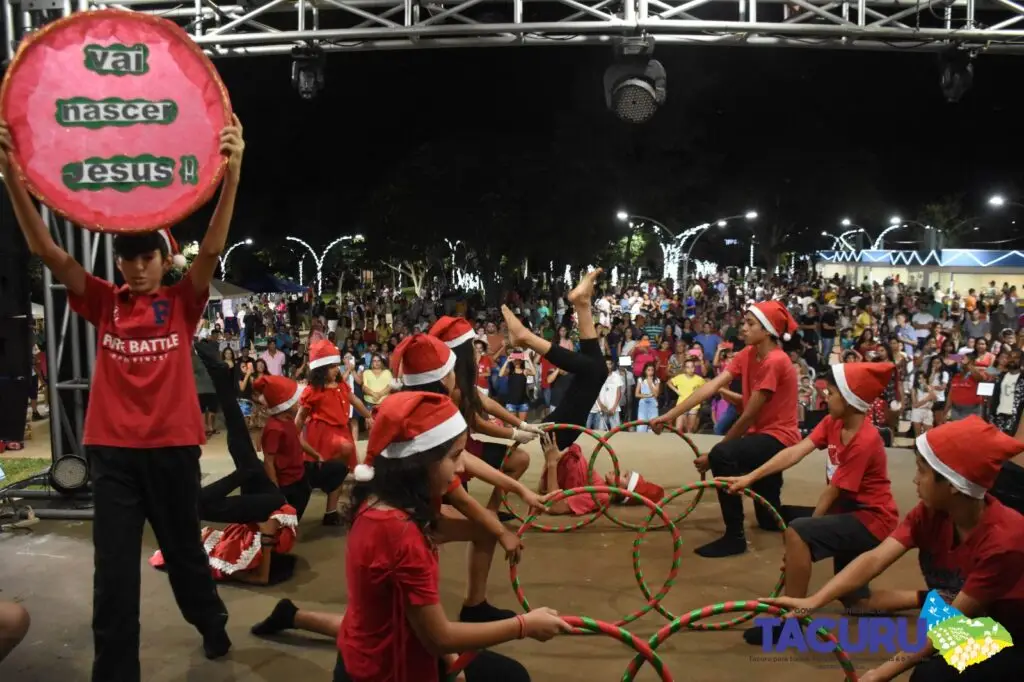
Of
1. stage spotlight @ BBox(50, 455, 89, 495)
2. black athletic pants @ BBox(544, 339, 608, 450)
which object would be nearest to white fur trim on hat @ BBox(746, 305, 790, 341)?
black athletic pants @ BBox(544, 339, 608, 450)

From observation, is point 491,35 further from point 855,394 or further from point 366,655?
point 366,655

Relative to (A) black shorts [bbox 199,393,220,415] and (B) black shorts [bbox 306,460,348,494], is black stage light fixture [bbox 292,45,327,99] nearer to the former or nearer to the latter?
(A) black shorts [bbox 199,393,220,415]

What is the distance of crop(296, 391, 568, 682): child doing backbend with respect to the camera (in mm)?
2785

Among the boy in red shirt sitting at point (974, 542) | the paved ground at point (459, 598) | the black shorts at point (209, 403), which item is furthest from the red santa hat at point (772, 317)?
the black shorts at point (209, 403)

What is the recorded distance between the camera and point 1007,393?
35.0 ft

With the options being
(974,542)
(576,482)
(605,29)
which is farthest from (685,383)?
(974,542)

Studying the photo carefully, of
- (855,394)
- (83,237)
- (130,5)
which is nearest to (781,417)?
(855,394)

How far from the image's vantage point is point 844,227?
269 feet

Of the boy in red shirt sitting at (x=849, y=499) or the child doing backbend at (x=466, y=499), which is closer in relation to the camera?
the child doing backbend at (x=466, y=499)

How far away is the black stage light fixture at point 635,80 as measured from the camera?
8.54 metres

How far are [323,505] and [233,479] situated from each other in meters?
2.34

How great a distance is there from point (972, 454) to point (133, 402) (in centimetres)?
366

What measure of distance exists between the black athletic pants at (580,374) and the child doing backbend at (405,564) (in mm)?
3265

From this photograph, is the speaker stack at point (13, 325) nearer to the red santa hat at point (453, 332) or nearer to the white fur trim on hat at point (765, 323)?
the red santa hat at point (453, 332)
